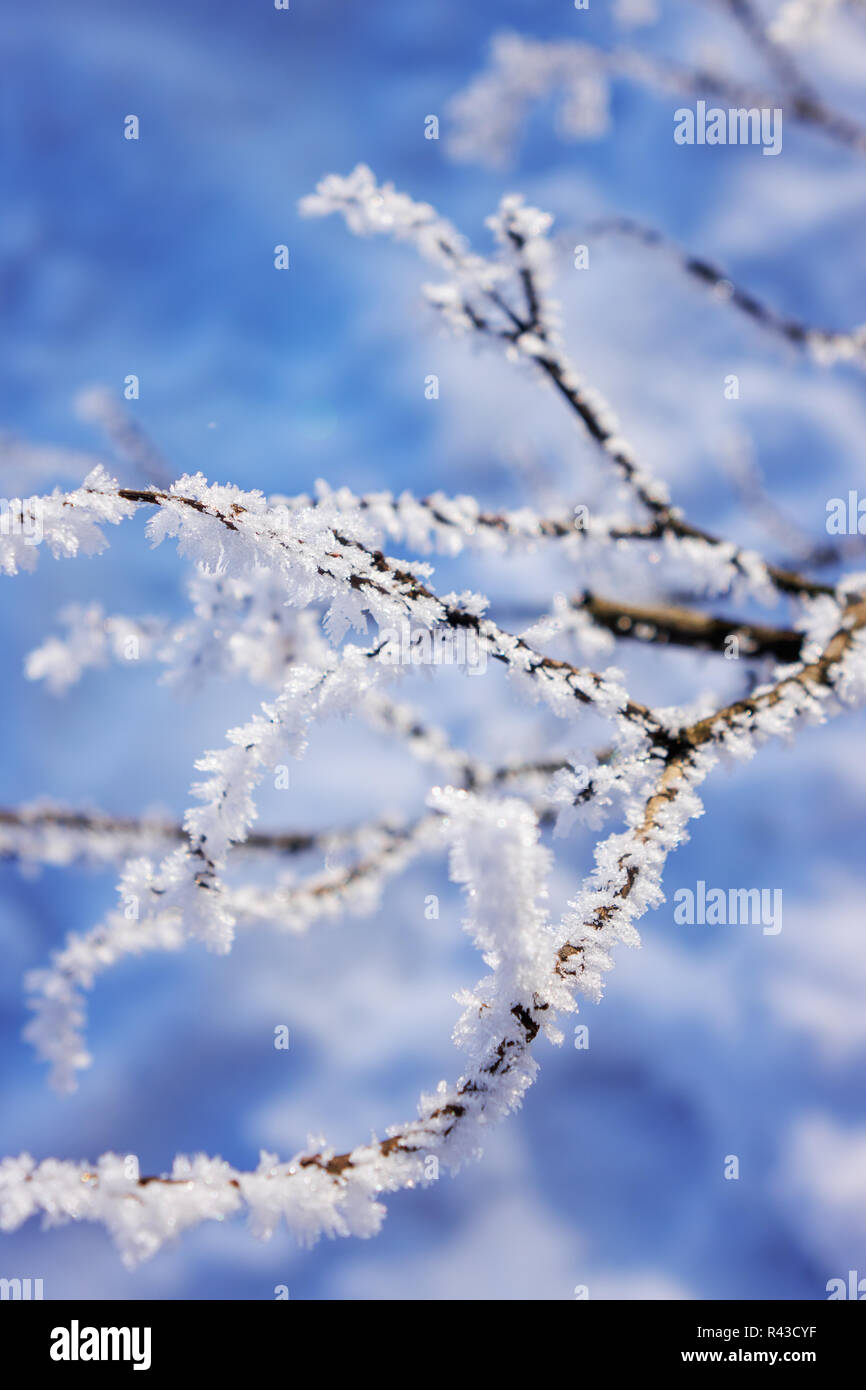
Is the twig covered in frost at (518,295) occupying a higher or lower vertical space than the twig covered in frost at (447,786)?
higher

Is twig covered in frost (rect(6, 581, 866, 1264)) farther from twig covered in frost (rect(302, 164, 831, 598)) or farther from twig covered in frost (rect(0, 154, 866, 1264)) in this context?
twig covered in frost (rect(302, 164, 831, 598))

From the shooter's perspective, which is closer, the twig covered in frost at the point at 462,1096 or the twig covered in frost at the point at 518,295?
the twig covered in frost at the point at 462,1096

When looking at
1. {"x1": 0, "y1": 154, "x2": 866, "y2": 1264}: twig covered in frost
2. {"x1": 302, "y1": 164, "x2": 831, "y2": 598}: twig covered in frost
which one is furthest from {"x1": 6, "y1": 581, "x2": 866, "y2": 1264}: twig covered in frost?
{"x1": 302, "y1": 164, "x2": 831, "y2": 598}: twig covered in frost

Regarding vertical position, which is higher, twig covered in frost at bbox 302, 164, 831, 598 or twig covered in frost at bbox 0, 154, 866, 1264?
twig covered in frost at bbox 302, 164, 831, 598

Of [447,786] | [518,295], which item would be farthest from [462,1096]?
[518,295]

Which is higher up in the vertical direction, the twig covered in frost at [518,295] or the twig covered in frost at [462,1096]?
the twig covered in frost at [518,295]

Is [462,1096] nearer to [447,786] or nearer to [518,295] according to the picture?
[447,786]

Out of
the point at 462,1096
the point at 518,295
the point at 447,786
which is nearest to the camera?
the point at 447,786

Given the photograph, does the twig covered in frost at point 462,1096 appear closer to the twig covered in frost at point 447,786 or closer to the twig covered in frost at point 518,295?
the twig covered in frost at point 447,786

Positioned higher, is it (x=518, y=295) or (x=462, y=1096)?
(x=518, y=295)

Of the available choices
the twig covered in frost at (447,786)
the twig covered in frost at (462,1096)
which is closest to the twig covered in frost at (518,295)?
the twig covered in frost at (447,786)
